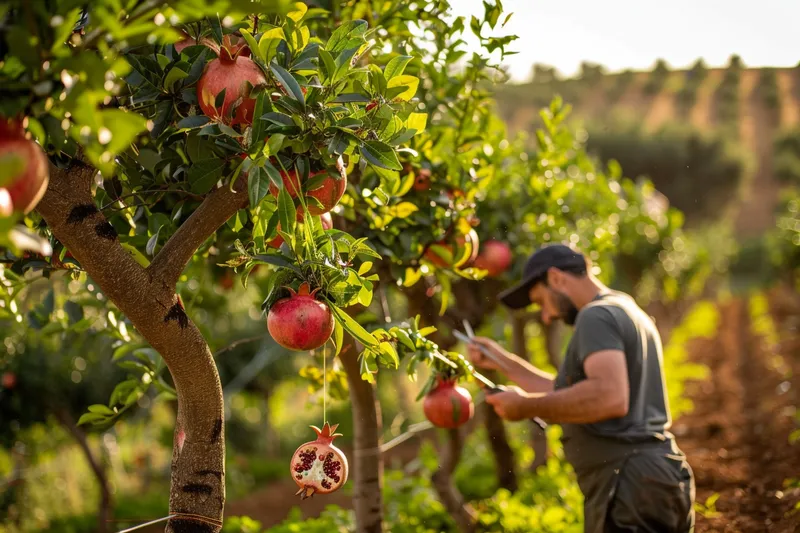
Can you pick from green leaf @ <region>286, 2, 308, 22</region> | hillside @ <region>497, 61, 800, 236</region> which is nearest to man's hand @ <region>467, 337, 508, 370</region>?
green leaf @ <region>286, 2, 308, 22</region>

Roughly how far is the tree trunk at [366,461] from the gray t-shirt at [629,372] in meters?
0.83

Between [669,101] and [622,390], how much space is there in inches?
2551

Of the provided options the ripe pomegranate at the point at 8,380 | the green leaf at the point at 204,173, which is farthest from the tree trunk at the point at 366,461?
the ripe pomegranate at the point at 8,380

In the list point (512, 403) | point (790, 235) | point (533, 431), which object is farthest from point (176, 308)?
point (790, 235)

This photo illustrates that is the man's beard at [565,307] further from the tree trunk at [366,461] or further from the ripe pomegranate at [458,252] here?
the tree trunk at [366,461]

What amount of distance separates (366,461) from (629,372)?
117 cm

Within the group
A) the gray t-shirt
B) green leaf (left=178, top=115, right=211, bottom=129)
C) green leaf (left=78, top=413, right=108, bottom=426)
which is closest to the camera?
green leaf (left=178, top=115, right=211, bottom=129)

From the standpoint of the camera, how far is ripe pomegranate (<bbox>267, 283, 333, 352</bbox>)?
1820mm

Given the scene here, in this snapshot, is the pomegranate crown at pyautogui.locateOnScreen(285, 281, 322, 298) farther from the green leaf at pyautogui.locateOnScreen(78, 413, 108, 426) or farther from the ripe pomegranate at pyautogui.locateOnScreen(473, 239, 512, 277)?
the ripe pomegranate at pyautogui.locateOnScreen(473, 239, 512, 277)

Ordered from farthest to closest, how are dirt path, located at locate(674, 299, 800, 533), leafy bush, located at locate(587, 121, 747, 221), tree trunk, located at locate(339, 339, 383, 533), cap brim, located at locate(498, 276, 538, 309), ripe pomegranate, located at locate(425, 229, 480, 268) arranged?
leafy bush, located at locate(587, 121, 747, 221)
dirt path, located at locate(674, 299, 800, 533)
cap brim, located at locate(498, 276, 538, 309)
tree trunk, located at locate(339, 339, 383, 533)
ripe pomegranate, located at locate(425, 229, 480, 268)

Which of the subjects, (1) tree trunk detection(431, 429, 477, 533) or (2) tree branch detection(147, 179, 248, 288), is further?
(1) tree trunk detection(431, 429, 477, 533)

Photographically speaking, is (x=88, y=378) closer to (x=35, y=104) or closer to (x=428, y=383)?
(x=428, y=383)

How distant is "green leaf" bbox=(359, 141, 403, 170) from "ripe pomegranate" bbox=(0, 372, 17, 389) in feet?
19.2

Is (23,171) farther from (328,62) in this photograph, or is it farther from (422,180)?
(422,180)
